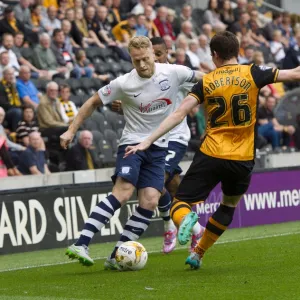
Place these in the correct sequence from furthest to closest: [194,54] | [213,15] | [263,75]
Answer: [213,15] → [194,54] → [263,75]

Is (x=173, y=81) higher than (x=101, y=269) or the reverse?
higher

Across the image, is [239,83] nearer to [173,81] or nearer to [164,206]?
[173,81]

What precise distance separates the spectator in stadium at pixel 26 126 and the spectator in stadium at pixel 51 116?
16.5 inches

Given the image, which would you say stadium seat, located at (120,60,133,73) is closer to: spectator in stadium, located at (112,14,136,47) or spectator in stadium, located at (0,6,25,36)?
spectator in stadium, located at (112,14,136,47)

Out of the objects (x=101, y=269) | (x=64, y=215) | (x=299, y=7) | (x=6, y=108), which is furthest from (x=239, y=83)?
(x=299, y=7)

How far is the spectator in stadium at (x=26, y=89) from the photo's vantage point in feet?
55.9

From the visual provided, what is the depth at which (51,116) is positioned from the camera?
17.0m

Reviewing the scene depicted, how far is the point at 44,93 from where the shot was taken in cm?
1811

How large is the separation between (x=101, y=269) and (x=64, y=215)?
358 cm

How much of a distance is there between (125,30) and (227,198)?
508 inches

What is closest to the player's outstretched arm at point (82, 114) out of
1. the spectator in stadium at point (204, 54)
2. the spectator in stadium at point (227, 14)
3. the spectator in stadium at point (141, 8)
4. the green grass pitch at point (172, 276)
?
the green grass pitch at point (172, 276)

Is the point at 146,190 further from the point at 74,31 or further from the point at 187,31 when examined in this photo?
the point at 187,31

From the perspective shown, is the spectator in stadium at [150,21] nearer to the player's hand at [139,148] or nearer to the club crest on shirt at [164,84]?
the club crest on shirt at [164,84]

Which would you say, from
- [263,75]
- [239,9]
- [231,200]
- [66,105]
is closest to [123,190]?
[231,200]
